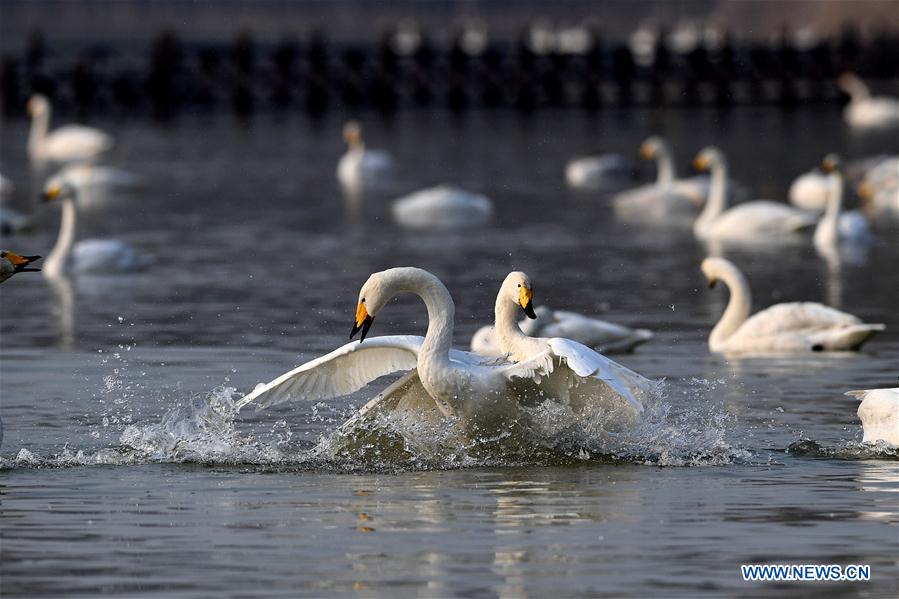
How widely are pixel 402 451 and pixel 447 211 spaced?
1718cm

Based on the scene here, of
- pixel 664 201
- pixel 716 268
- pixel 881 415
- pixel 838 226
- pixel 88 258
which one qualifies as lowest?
pixel 881 415

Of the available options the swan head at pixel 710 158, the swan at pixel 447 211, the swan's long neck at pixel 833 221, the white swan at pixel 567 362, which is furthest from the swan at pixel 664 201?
the white swan at pixel 567 362

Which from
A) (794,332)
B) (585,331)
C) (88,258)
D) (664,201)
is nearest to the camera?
(585,331)

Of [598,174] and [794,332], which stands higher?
[598,174]

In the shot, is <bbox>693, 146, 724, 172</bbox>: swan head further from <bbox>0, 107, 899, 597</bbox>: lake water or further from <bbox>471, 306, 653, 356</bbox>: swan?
<bbox>471, 306, 653, 356</bbox>: swan

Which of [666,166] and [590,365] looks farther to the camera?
[666,166]

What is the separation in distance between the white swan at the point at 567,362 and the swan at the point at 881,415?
1.17 metres

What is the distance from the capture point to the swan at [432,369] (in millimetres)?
10742

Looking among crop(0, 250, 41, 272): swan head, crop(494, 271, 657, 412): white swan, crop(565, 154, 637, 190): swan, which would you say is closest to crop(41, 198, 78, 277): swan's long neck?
crop(0, 250, 41, 272): swan head

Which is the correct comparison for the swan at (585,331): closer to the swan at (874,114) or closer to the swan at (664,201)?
the swan at (664,201)

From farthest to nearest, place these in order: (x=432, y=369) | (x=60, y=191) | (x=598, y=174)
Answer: (x=598, y=174) < (x=60, y=191) < (x=432, y=369)

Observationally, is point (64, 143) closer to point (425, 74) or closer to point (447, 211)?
point (447, 211)

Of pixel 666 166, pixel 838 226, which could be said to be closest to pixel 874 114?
pixel 666 166

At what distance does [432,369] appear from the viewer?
1073 centimetres
